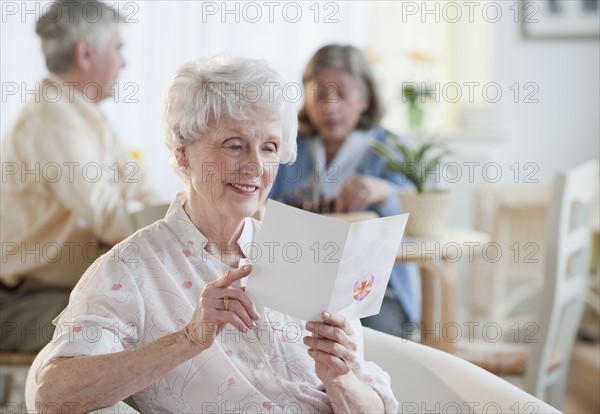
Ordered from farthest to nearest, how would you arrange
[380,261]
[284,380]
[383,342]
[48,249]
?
[48,249]
[383,342]
[284,380]
[380,261]

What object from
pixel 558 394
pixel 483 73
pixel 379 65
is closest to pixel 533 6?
pixel 483 73

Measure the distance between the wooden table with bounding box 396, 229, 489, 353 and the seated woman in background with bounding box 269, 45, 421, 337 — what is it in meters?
0.05

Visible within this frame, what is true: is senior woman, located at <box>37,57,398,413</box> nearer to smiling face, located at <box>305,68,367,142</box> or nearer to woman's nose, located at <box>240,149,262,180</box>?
woman's nose, located at <box>240,149,262,180</box>

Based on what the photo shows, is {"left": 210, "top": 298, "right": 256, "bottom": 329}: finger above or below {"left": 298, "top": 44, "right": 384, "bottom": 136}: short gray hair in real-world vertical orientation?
below

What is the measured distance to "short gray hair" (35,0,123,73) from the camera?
8.64 feet

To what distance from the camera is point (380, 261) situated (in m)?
1.30

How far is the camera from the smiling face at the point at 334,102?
2938 millimetres

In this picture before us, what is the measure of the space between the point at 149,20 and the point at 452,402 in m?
2.80

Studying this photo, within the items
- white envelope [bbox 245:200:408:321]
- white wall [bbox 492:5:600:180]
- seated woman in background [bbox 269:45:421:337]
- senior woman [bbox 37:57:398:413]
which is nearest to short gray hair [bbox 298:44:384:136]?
seated woman in background [bbox 269:45:421:337]

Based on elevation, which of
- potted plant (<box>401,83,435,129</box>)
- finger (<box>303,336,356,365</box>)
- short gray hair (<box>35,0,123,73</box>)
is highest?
short gray hair (<box>35,0,123,73</box>)

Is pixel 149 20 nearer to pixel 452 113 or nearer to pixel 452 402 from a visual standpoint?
pixel 452 113

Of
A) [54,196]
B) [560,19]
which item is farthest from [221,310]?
[560,19]

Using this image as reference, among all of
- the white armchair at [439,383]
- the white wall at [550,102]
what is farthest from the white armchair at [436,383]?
the white wall at [550,102]

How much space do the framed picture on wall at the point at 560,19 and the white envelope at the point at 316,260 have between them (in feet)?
10.5
